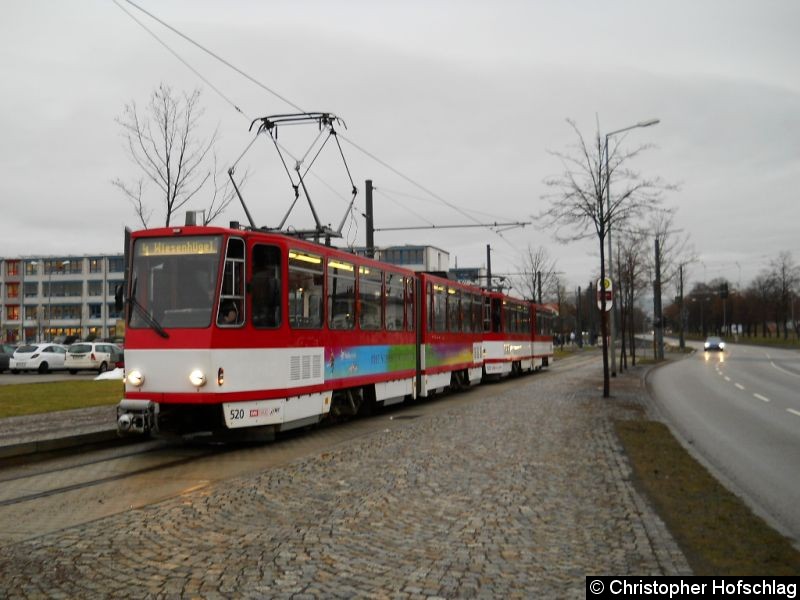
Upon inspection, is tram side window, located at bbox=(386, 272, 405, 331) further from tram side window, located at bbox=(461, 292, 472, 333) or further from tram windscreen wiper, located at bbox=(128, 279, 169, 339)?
tram windscreen wiper, located at bbox=(128, 279, 169, 339)

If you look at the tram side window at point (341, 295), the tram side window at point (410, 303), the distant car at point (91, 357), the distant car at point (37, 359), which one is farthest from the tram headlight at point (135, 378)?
the distant car at point (37, 359)

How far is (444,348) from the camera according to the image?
21.7 meters

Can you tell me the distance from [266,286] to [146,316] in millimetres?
1766

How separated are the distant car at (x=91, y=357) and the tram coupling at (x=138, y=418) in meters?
28.2

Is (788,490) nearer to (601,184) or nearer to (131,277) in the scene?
(131,277)

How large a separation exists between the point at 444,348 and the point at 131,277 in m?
11.4

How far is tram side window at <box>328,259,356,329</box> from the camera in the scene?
45.9ft

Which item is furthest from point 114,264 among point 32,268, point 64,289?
point 32,268

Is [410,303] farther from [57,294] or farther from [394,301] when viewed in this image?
[57,294]

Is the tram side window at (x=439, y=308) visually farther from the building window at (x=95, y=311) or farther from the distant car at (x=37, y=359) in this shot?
the building window at (x=95, y=311)

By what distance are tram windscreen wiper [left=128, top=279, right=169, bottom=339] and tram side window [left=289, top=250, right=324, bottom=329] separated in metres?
1.99

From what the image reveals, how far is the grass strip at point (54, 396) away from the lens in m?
16.7

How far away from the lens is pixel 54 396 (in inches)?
782

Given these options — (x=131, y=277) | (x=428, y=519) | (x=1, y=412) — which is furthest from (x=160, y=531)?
(x=1, y=412)
